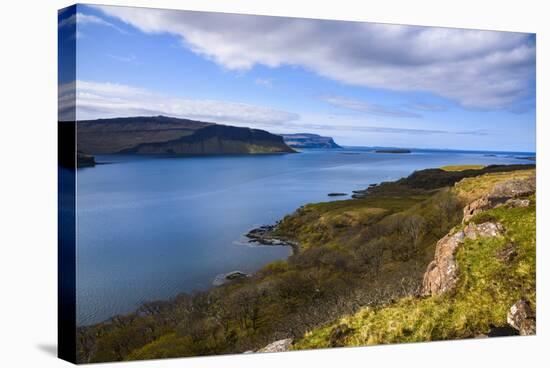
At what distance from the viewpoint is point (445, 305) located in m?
9.29

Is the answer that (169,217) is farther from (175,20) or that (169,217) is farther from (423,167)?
(423,167)

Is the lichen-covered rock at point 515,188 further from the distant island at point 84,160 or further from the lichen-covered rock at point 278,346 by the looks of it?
the distant island at point 84,160

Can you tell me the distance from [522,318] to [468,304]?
1072 millimetres

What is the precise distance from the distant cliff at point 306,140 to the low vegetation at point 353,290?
1.02m

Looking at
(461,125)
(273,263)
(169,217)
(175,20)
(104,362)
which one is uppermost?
(175,20)

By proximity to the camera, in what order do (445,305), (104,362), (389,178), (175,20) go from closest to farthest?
(104,362)
(175,20)
(445,305)
(389,178)

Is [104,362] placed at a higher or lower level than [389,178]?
lower

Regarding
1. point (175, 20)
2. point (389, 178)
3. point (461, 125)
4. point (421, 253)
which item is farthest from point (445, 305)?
point (175, 20)

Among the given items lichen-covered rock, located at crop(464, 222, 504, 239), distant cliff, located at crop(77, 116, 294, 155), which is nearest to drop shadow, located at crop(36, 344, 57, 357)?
distant cliff, located at crop(77, 116, 294, 155)

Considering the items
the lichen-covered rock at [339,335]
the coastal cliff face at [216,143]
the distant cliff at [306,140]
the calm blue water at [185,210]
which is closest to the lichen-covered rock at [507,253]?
the calm blue water at [185,210]

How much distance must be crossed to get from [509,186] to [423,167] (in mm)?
1386

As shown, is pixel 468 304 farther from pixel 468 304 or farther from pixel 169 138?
pixel 169 138

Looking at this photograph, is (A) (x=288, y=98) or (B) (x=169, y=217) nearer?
(B) (x=169, y=217)

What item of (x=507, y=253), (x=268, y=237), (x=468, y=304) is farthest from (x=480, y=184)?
(x=268, y=237)
